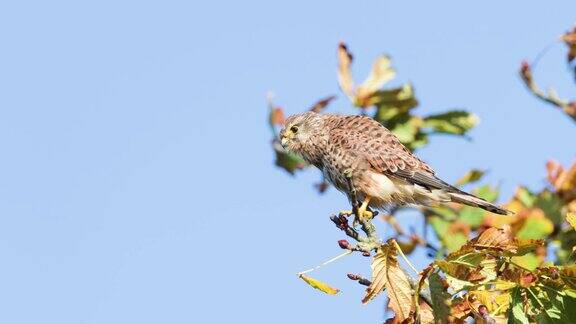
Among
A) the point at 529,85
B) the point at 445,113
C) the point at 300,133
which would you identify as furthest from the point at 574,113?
the point at 300,133

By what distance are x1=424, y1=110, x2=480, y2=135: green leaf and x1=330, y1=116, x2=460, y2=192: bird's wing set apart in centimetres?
75

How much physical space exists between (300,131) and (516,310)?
4.38 meters

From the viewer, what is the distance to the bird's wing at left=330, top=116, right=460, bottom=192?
7.27m

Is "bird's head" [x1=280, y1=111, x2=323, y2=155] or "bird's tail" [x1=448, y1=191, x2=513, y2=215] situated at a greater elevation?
"bird's head" [x1=280, y1=111, x2=323, y2=155]

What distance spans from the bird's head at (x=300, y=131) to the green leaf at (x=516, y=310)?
4.06m

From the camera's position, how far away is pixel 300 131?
26.1 feet

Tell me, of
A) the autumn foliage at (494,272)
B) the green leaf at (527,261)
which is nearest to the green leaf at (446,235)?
the autumn foliage at (494,272)

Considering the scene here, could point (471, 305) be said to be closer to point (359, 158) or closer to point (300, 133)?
point (359, 158)

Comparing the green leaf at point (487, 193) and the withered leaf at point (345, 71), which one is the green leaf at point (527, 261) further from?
Result: the withered leaf at point (345, 71)

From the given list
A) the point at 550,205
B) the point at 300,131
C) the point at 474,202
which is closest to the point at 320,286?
the point at 550,205

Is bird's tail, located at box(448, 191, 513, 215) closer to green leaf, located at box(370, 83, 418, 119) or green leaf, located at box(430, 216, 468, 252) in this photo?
green leaf, located at box(430, 216, 468, 252)

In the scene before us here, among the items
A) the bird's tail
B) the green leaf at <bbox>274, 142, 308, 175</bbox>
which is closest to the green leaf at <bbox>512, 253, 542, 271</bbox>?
the bird's tail

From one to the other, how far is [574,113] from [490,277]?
6.10 ft

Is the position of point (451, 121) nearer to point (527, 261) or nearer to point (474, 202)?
point (474, 202)
